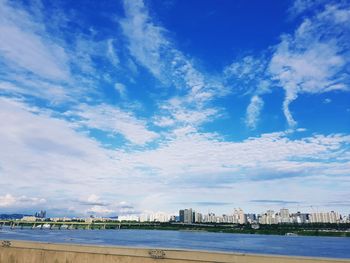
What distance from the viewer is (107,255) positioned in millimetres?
8883

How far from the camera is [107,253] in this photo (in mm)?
8906

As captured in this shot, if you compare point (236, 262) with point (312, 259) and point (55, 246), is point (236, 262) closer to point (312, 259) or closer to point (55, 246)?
point (312, 259)

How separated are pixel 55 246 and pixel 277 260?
20.4 feet

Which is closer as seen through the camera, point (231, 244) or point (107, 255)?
point (107, 255)

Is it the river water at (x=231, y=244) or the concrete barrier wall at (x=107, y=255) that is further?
the river water at (x=231, y=244)

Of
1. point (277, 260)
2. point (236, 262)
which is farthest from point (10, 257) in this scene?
point (277, 260)

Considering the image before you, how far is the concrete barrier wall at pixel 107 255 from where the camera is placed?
7583 millimetres

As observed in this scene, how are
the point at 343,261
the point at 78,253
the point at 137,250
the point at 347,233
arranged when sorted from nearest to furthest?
the point at 343,261
the point at 137,250
the point at 78,253
the point at 347,233

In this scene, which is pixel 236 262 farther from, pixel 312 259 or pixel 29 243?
pixel 29 243

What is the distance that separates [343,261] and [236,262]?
215 centimetres

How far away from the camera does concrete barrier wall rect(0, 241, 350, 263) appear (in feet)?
24.9

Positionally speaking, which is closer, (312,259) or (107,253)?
(312,259)

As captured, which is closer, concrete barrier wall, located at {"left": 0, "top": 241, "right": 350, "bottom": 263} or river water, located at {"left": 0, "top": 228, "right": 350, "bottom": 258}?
concrete barrier wall, located at {"left": 0, "top": 241, "right": 350, "bottom": 263}

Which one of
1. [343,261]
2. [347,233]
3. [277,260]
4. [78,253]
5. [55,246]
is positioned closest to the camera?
[343,261]
